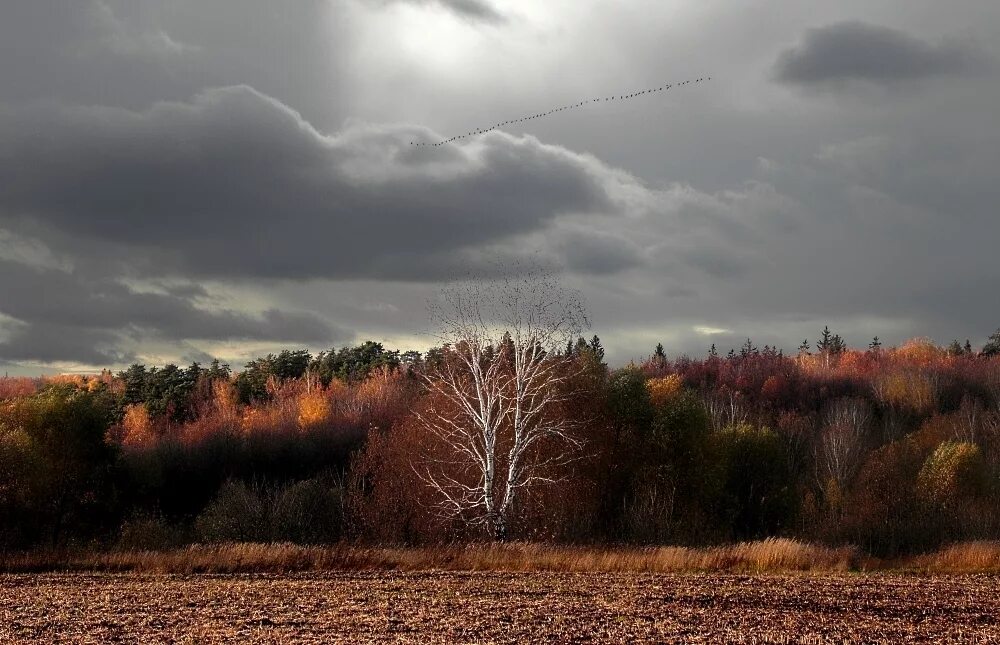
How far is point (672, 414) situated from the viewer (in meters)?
48.6

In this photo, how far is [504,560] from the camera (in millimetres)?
32719

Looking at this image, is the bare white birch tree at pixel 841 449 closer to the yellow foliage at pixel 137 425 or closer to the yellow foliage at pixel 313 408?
the yellow foliage at pixel 313 408

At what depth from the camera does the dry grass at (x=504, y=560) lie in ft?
102

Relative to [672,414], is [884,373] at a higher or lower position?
higher

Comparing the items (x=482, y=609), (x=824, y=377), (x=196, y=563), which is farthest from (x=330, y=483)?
(x=824, y=377)

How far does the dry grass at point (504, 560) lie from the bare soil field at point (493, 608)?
1944 mm

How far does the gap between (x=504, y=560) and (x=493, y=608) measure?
10.3 meters

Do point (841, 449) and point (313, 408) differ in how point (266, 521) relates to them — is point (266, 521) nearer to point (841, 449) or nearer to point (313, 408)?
point (841, 449)

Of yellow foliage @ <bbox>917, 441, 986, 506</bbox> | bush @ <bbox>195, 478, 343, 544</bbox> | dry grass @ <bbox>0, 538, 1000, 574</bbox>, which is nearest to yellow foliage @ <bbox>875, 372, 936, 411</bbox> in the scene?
yellow foliage @ <bbox>917, 441, 986, 506</bbox>

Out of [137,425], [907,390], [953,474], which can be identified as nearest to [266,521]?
[953,474]

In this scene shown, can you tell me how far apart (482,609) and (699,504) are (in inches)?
1107

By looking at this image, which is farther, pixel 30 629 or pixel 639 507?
pixel 639 507

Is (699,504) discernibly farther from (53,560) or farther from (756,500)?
(53,560)

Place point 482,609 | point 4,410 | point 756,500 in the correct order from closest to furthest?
point 482,609 < point 4,410 < point 756,500
